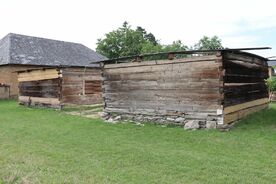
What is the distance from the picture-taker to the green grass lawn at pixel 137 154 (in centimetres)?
650

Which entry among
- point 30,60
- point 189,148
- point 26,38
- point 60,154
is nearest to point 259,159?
point 189,148

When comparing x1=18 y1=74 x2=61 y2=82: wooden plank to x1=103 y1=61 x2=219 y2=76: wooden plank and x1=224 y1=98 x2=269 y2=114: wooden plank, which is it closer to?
x1=103 y1=61 x2=219 y2=76: wooden plank

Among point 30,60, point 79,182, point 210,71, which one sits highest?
point 30,60

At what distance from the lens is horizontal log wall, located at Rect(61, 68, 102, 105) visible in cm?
2053

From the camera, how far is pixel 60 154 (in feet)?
27.6

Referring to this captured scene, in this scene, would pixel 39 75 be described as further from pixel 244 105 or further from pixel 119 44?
pixel 119 44

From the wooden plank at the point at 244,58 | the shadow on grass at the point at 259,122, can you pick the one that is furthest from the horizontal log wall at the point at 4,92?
the shadow on grass at the point at 259,122

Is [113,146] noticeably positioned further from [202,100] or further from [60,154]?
[202,100]

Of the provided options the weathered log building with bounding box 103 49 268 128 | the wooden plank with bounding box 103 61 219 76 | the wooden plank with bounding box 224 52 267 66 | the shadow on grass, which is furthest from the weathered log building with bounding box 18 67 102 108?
the shadow on grass

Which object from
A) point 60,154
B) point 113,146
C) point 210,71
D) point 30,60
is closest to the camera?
point 60,154

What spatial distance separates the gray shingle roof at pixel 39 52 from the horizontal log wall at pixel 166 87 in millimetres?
18654

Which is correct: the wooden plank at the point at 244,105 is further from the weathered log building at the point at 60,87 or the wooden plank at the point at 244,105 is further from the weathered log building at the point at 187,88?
the weathered log building at the point at 60,87

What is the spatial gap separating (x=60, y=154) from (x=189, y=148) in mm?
3291

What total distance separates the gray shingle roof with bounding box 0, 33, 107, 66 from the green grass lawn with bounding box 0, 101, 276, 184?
20.5 meters
